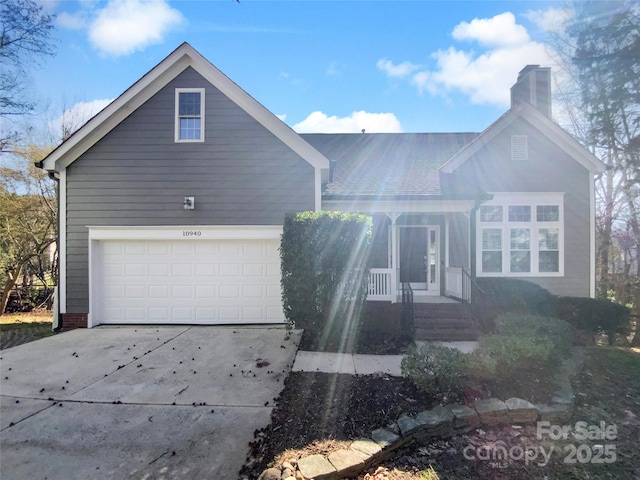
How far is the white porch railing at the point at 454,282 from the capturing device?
30.5 ft

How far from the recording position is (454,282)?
9758 millimetres

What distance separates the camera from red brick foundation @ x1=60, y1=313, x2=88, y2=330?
342 inches

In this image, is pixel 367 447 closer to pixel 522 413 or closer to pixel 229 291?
pixel 522 413

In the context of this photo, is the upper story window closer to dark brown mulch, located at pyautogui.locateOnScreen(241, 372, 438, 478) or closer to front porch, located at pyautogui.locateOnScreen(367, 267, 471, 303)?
front porch, located at pyautogui.locateOnScreen(367, 267, 471, 303)

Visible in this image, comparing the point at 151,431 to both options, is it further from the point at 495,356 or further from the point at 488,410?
the point at 495,356

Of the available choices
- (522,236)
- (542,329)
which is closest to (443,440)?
(542,329)

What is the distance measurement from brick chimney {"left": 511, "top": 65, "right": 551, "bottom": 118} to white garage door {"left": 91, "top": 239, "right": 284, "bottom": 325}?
989cm

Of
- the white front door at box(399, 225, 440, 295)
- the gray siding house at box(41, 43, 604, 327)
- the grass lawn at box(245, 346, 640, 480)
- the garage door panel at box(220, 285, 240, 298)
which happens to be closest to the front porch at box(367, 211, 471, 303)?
the white front door at box(399, 225, 440, 295)

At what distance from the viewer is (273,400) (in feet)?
15.2

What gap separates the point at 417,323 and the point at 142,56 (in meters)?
10.3

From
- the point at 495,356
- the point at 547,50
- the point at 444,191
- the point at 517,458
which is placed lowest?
the point at 517,458

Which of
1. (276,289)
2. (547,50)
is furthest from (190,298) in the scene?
(547,50)

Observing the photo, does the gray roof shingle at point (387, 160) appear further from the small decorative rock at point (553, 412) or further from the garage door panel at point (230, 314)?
the small decorative rock at point (553, 412)

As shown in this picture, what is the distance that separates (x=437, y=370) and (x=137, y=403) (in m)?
4.10
